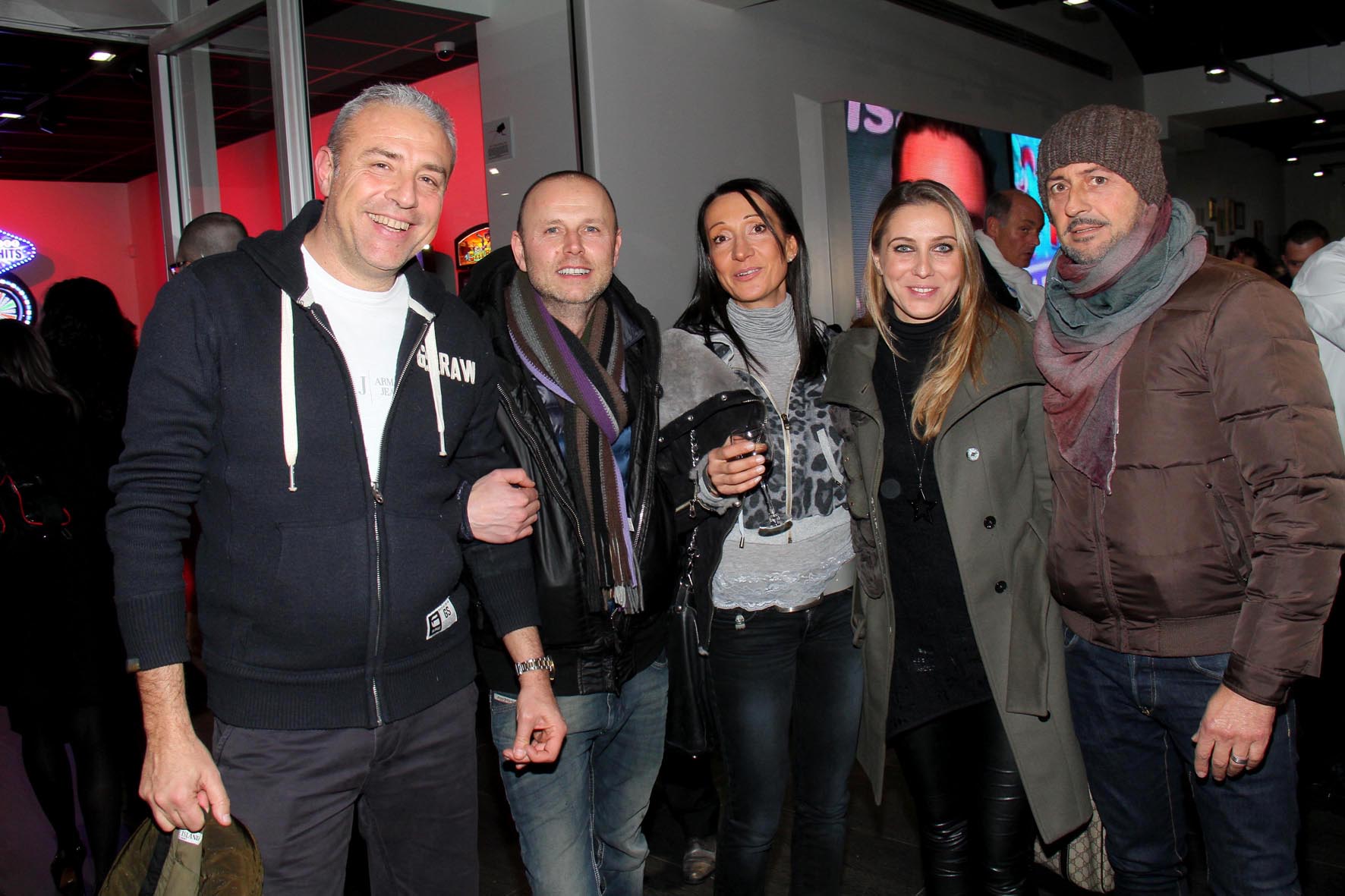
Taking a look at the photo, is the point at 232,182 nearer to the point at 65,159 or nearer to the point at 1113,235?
the point at 1113,235

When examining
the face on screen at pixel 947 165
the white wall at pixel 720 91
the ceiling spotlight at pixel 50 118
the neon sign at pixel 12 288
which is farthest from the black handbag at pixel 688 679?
the neon sign at pixel 12 288

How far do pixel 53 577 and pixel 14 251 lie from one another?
7.04 metres

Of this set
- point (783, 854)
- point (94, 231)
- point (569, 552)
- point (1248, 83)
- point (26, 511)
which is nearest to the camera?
point (569, 552)

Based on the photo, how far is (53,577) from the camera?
9.26 ft

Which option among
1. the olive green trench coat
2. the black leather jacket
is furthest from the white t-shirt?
the olive green trench coat

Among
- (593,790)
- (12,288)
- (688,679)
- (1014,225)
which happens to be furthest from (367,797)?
(12,288)

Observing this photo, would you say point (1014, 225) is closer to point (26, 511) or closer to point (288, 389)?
point (288, 389)

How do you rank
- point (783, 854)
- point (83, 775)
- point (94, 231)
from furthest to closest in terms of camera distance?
point (94, 231) < point (783, 854) < point (83, 775)

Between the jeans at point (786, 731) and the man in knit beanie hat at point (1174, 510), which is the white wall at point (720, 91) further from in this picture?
the man in knit beanie hat at point (1174, 510)

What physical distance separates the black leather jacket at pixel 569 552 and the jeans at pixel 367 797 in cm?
18

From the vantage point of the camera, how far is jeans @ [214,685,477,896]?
1557mm

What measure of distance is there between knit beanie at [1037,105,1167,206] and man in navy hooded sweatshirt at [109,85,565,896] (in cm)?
115

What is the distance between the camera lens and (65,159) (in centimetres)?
878

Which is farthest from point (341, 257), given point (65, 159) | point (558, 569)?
point (65, 159)
